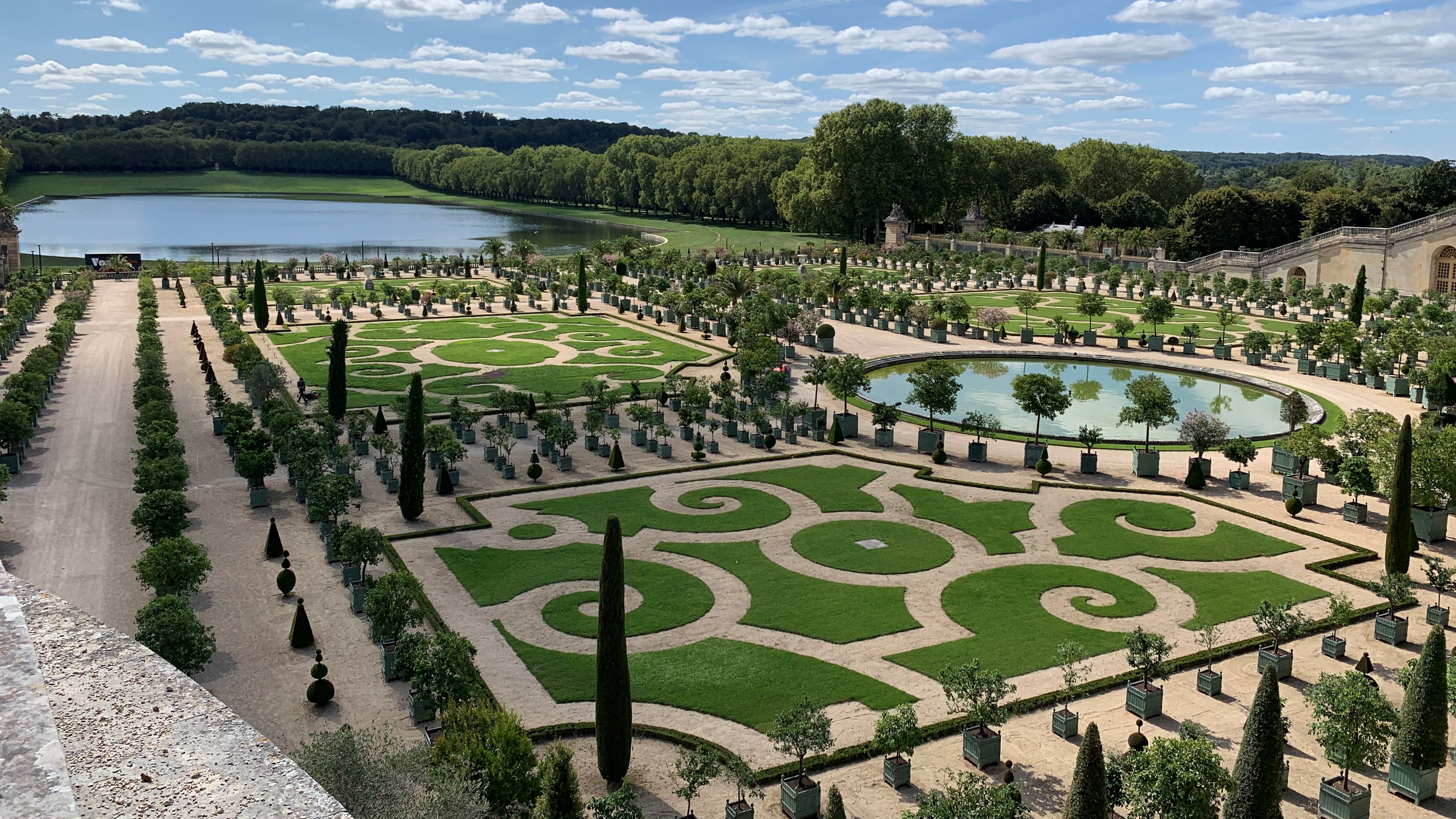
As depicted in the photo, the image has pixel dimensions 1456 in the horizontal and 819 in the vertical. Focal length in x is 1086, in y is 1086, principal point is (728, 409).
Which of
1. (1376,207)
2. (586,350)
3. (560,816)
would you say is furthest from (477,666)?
(1376,207)

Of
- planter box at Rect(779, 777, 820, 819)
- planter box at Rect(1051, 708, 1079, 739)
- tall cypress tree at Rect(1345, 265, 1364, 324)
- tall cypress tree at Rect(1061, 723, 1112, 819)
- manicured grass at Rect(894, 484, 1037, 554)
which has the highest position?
tall cypress tree at Rect(1345, 265, 1364, 324)

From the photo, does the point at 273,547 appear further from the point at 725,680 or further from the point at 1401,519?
the point at 1401,519

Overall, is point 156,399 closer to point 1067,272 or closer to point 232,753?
point 232,753

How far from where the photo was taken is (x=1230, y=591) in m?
29.9

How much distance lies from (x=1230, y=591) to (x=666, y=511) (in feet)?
57.0

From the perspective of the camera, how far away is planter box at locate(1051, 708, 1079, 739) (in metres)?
22.3

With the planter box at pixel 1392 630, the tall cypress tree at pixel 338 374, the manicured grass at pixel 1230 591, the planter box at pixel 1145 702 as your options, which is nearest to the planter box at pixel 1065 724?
the planter box at pixel 1145 702

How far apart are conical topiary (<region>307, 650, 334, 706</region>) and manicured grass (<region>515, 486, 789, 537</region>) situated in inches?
472

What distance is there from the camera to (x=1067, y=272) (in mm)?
99250

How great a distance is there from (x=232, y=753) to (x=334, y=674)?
1887cm

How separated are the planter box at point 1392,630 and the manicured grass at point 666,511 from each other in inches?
671

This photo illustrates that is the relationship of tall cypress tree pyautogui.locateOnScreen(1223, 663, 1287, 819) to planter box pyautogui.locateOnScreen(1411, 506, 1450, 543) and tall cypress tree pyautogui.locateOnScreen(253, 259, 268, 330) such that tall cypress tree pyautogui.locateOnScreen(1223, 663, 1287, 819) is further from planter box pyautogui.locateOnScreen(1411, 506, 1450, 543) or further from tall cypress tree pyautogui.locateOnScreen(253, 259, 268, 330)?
tall cypress tree pyautogui.locateOnScreen(253, 259, 268, 330)

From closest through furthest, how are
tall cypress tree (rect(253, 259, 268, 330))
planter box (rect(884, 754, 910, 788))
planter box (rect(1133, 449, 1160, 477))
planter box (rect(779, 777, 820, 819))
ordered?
planter box (rect(779, 777, 820, 819)) → planter box (rect(884, 754, 910, 788)) → planter box (rect(1133, 449, 1160, 477)) → tall cypress tree (rect(253, 259, 268, 330))

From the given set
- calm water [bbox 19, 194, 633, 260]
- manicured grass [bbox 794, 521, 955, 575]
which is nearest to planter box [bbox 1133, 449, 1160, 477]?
manicured grass [bbox 794, 521, 955, 575]
